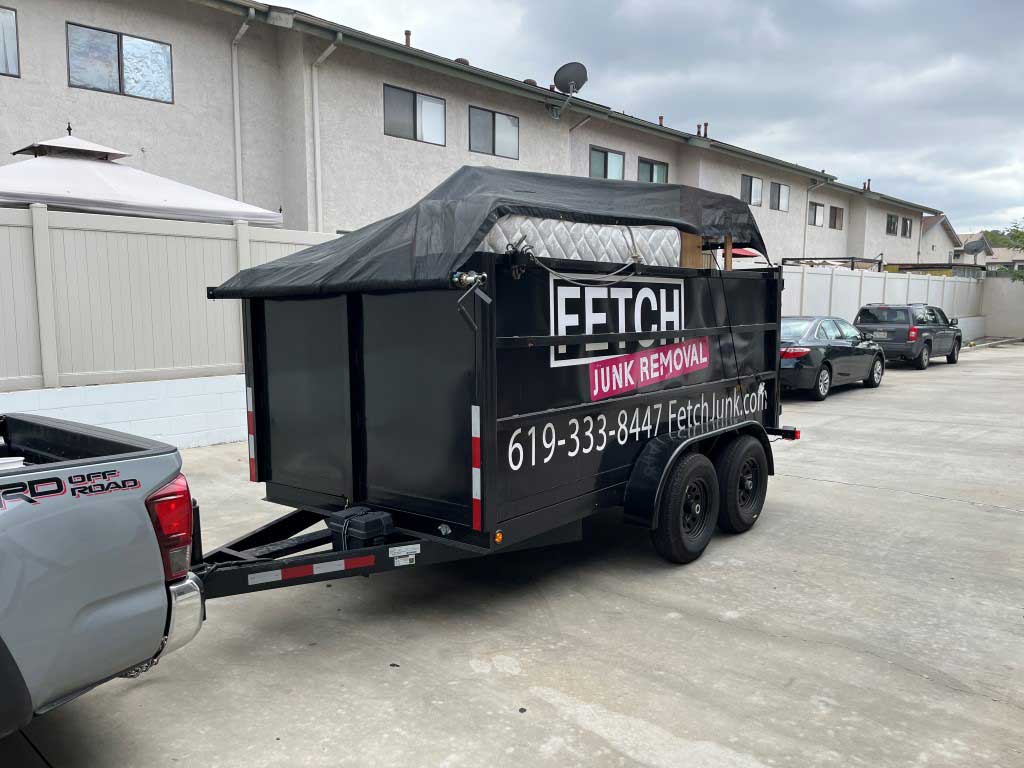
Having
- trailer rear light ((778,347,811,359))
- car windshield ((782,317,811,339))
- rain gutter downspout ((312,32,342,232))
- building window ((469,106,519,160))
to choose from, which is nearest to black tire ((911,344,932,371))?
car windshield ((782,317,811,339))

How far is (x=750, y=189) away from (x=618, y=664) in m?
26.2

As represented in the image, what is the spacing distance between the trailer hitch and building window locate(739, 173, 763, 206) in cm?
2514

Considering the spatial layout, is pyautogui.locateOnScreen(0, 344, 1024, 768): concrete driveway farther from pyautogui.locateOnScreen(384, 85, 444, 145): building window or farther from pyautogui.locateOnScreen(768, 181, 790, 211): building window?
pyautogui.locateOnScreen(768, 181, 790, 211): building window

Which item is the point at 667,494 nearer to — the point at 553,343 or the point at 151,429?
the point at 553,343

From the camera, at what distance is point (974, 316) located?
116 ft

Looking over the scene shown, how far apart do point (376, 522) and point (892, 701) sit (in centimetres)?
275

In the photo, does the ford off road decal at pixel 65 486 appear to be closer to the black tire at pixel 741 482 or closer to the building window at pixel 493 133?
the black tire at pixel 741 482

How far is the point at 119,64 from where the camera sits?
42.8 feet

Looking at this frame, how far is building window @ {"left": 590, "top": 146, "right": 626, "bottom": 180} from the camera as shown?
2153 cm

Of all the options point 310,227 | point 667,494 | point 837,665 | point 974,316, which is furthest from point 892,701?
point 974,316

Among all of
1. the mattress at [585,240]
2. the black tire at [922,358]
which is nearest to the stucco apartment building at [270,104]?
the black tire at [922,358]

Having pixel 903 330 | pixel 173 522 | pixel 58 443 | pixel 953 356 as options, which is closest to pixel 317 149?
pixel 58 443

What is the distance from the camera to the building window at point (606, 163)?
21.5m

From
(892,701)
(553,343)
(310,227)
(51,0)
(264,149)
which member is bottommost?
(892,701)
